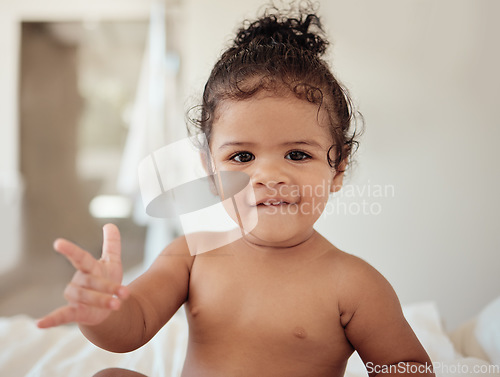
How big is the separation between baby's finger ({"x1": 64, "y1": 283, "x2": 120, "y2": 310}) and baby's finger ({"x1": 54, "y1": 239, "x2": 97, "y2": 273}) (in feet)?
0.06

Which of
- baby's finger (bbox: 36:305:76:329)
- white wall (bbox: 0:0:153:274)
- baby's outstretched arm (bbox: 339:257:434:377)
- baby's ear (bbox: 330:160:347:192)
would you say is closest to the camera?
baby's finger (bbox: 36:305:76:329)

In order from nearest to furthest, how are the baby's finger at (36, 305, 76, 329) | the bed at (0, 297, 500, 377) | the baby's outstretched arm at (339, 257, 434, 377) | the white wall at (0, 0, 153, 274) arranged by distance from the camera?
1. the baby's finger at (36, 305, 76, 329)
2. the baby's outstretched arm at (339, 257, 434, 377)
3. the bed at (0, 297, 500, 377)
4. the white wall at (0, 0, 153, 274)

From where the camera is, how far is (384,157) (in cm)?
100

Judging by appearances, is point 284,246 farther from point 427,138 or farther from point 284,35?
point 427,138

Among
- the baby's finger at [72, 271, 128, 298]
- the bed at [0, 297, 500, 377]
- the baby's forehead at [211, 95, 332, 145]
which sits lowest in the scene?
the bed at [0, 297, 500, 377]

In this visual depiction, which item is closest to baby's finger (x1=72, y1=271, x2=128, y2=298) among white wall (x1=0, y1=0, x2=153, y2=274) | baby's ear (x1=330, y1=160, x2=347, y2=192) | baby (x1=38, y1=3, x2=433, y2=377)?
baby (x1=38, y1=3, x2=433, y2=377)

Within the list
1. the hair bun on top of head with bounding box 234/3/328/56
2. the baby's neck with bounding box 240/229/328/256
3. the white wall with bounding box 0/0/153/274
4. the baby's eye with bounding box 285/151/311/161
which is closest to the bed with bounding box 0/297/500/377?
the baby's neck with bounding box 240/229/328/256

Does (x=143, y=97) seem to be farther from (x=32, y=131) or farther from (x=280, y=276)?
(x=280, y=276)

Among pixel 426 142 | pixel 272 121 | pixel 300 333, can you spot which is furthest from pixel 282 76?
pixel 426 142

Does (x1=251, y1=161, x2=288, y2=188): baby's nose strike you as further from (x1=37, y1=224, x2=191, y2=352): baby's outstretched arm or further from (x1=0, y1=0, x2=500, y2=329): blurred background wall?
(x1=0, y1=0, x2=500, y2=329): blurred background wall

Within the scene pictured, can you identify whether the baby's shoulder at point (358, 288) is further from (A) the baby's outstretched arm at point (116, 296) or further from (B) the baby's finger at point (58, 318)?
(B) the baby's finger at point (58, 318)

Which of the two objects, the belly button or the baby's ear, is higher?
the baby's ear

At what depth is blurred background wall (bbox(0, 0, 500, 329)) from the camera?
3.11ft

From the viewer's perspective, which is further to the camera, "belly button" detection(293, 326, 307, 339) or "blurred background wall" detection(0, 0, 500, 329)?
"blurred background wall" detection(0, 0, 500, 329)
